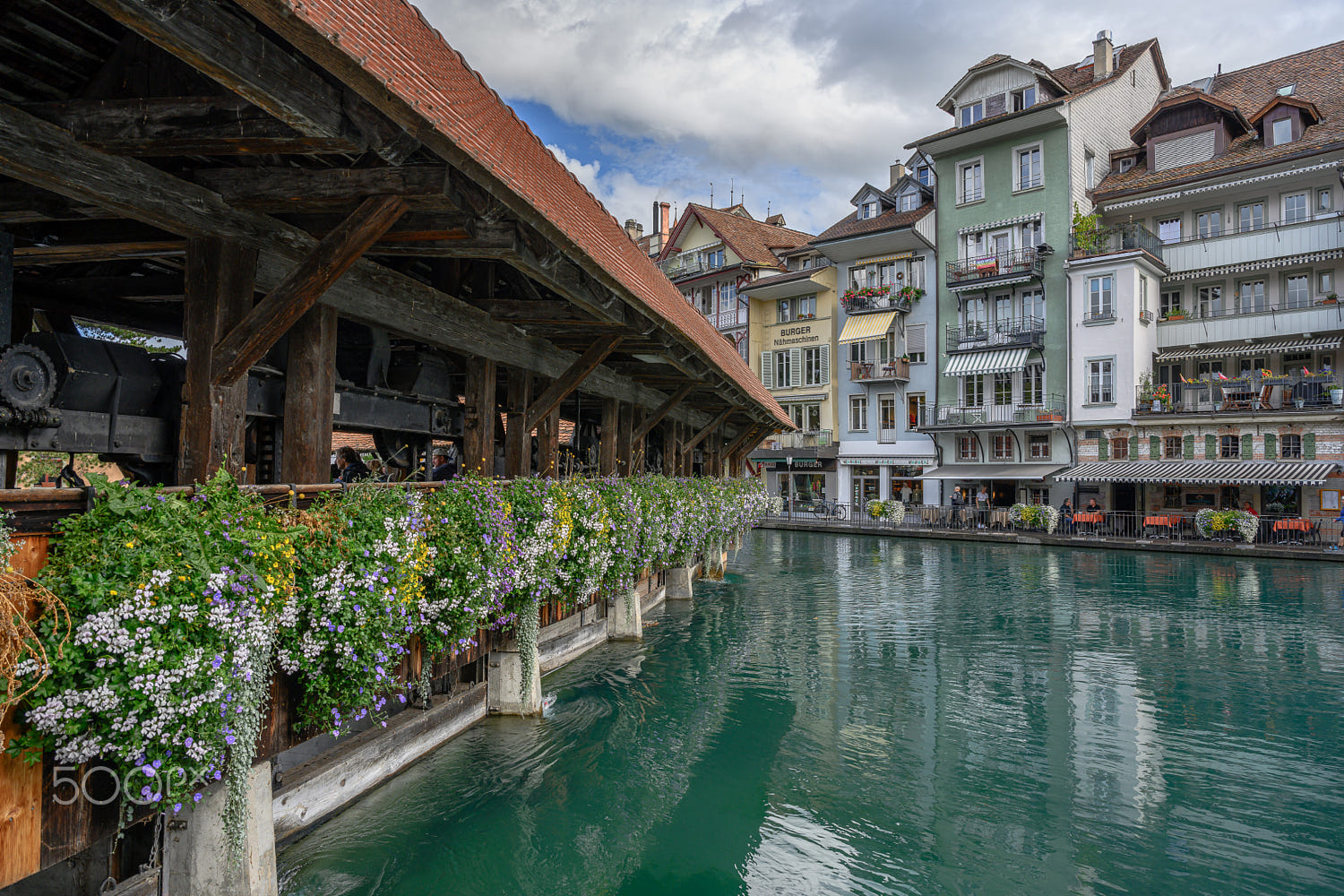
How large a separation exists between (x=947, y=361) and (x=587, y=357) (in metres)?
30.1

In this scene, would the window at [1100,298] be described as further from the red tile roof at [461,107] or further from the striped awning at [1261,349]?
the red tile roof at [461,107]

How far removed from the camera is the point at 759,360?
1692 inches

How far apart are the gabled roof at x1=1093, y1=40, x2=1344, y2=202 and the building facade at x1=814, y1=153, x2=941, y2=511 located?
778 centimetres

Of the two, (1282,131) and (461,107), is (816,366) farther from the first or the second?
(461,107)

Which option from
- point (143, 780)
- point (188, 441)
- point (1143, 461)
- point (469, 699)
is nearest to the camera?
point (143, 780)

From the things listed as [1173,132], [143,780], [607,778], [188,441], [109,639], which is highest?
[1173,132]

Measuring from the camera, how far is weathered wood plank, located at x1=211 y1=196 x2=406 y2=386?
4352 mm

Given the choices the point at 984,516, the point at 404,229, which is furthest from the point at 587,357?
the point at 984,516

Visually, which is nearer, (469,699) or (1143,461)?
(469,699)

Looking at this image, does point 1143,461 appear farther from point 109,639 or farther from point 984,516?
point 109,639

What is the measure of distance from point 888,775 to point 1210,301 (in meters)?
30.3

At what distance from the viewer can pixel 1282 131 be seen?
2920cm

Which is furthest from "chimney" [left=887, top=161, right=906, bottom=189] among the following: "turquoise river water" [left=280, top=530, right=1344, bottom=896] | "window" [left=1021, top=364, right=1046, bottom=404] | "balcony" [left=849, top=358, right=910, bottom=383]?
"turquoise river water" [left=280, top=530, right=1344, bottom=896]

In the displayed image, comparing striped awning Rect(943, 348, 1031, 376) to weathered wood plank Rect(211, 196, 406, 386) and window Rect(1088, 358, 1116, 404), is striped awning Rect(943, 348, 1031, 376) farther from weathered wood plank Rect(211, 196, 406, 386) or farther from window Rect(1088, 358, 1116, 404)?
weathered wood plank Rect(211, 196, 406, 386)
